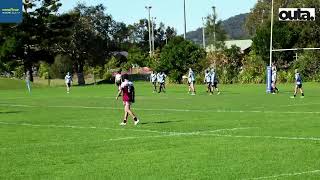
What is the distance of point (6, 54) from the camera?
93.2m

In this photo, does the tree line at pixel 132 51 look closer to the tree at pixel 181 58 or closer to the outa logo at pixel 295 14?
the tree at pixel 181 58

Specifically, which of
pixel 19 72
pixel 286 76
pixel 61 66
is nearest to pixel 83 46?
pixel 61 66

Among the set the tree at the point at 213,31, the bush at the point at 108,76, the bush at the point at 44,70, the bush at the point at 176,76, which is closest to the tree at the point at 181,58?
the bush at the point at 176,76

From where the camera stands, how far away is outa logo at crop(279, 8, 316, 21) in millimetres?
68062

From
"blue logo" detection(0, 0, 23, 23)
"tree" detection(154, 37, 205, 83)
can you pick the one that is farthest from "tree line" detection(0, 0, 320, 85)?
"blue logo" detection(0, 0, 23, 23)

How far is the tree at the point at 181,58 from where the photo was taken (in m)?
79.7

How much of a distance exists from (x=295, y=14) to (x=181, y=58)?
15.3 m

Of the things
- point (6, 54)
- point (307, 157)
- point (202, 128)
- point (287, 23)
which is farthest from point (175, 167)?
point (6, 54)

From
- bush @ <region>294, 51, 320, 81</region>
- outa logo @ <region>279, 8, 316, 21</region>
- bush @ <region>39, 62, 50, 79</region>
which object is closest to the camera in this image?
outa logo @ <region>279, 8, 316, 21</region>

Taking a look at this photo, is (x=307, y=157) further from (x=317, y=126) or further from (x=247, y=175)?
(x=317, y=126)

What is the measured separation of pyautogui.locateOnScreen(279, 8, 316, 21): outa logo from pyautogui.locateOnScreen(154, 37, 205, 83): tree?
13659mm

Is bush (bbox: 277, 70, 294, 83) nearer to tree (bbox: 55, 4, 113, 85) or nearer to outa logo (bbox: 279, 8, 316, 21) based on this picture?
outa logo (bbox: 279, 8, 316, 21)

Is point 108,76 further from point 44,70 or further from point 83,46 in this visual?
point 44,70

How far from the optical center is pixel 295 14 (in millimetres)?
69938
